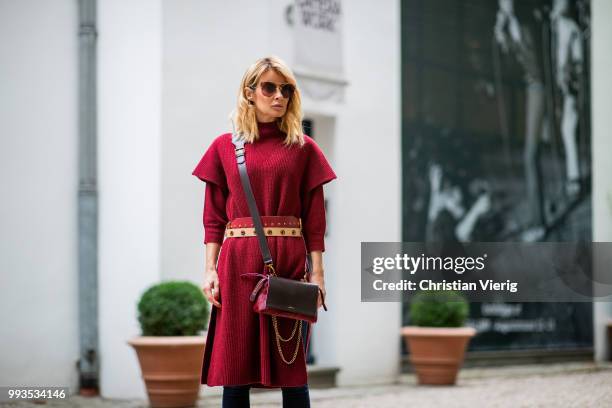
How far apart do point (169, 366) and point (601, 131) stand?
25.0 ft

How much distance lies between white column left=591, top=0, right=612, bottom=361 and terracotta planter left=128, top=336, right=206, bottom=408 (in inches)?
274

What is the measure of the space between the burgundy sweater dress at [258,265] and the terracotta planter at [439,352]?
4988 mm

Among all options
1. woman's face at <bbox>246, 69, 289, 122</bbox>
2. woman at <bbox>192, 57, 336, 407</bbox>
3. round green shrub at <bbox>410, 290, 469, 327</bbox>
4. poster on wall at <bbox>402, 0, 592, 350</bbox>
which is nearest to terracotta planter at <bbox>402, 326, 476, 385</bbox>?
A: round green shrub at <bbox>410, 290, 469, 327</bbox>

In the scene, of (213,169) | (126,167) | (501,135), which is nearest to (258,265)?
(213,169)

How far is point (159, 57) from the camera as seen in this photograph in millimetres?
7395

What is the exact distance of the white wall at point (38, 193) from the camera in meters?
7.09

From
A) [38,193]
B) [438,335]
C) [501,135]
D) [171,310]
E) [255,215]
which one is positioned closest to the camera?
[255,215]

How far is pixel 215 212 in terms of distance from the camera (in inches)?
157

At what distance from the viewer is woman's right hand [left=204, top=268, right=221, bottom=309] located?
12.8 feet

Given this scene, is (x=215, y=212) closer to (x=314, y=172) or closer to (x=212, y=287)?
(x=212, y=287)

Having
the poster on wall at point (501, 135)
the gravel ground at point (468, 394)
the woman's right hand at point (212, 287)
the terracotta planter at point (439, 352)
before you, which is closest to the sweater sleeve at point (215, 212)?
the woman's right hand at point (212, 287)

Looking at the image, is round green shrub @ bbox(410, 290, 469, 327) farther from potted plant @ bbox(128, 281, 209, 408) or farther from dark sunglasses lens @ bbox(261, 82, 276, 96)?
dark sunglasses lens @ bbox(261, 82, 276, 96)

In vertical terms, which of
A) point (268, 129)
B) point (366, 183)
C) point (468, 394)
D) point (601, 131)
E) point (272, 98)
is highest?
point (601, 131)

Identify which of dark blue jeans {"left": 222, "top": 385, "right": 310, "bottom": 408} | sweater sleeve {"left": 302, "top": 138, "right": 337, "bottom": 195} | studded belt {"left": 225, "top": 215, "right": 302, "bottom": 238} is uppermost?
sweater sleeve {"left": 302, "top": 138, "right": 337, "bottom": 195}
